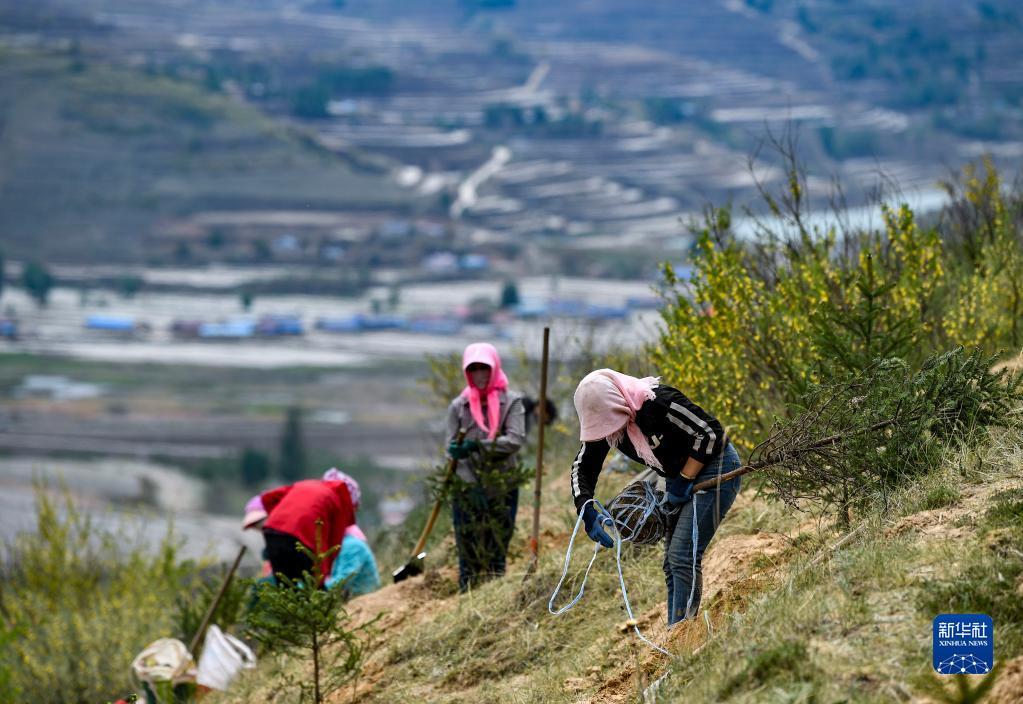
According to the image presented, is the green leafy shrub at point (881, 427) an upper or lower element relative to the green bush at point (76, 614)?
upper

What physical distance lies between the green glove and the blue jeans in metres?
2.33

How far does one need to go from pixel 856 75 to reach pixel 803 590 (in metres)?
138

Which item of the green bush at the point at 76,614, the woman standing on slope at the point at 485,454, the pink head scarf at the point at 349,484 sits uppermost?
the woman standing on slope at the point at 485,454

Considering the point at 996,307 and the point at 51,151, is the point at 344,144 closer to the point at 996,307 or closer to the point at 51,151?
the point at 51,151

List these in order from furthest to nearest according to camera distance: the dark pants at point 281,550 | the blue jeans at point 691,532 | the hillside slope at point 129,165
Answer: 1. the hillside slope at point 129,165
2. the dark pants at point 281,550
3. the blue jeans at point 691,532

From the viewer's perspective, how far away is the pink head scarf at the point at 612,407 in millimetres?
5516

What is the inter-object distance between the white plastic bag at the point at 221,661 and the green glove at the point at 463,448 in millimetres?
2235

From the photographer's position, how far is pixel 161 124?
116250 mm

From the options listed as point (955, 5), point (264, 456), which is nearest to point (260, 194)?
point (264, 456)

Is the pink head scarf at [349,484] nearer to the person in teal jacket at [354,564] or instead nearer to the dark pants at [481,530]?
the person in teal jacket at [354,564]

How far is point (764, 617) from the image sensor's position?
5.16 m

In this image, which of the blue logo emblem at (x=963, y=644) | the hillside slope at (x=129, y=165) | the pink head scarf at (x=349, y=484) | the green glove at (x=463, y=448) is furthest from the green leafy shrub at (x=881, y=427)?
the hillside slope at (x=129, y=165)

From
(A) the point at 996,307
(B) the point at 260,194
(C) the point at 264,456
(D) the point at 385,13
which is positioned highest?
(D) the point at 385,13

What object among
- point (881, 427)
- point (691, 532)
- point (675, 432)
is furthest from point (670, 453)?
point (881, 427)
